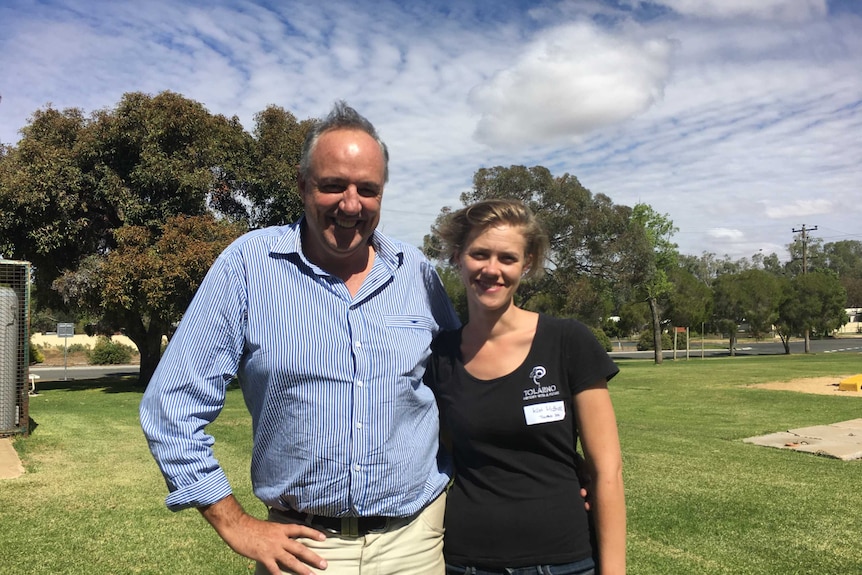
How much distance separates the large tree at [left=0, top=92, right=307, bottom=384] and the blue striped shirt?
15.7m

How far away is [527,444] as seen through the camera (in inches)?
85.5

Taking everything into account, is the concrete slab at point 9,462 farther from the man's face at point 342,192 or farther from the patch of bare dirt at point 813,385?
the patch of bare dirt at point 813,385

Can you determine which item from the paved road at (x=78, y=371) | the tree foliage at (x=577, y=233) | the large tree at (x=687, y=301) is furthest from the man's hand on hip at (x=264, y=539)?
the large tree at (x=687, y=301)

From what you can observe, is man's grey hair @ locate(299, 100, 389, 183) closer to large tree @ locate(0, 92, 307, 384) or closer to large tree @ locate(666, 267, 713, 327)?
large tree @ locate(0, 92, 307, 384)

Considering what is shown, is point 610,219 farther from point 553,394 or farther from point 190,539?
point 553,394

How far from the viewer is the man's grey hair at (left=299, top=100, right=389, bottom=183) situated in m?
2.29

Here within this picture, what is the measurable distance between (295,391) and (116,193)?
725 inches

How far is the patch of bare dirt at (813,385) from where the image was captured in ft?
55.4

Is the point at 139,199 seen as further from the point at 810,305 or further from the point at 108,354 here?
the point at 810,305

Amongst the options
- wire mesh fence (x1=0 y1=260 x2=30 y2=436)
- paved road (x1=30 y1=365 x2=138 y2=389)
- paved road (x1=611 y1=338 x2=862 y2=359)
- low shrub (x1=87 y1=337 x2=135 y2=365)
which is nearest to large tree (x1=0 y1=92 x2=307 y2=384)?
wire mesh fence (x1=0 y1=260 x2=30 y2=436)

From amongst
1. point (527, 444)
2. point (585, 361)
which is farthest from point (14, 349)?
point (585, 361)

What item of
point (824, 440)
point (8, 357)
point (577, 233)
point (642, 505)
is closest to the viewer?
point (642, 505)

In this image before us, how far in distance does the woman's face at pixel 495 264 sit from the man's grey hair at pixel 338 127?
41cm

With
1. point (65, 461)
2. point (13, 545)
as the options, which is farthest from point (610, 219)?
point (13, 545)
